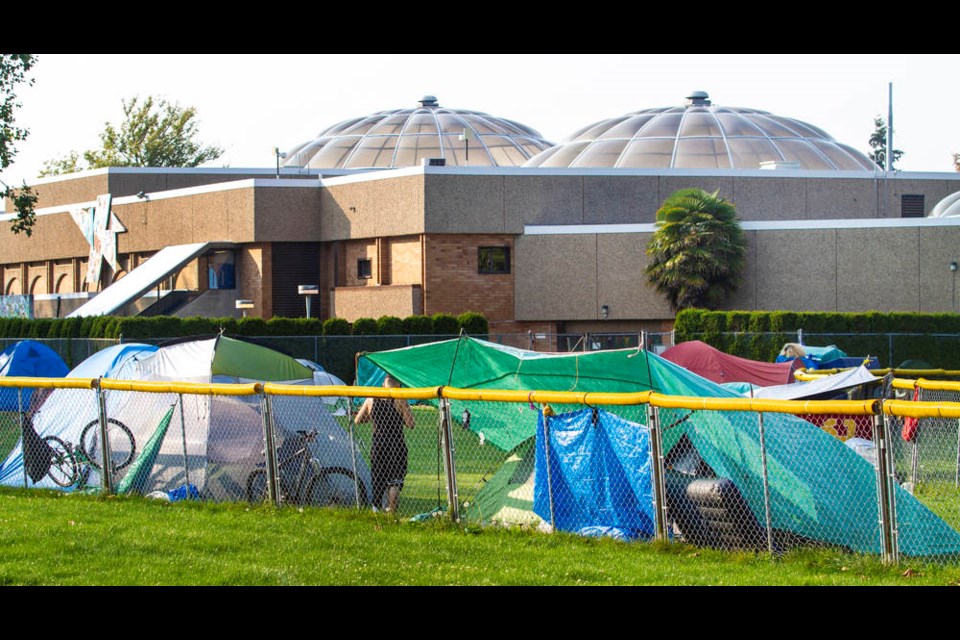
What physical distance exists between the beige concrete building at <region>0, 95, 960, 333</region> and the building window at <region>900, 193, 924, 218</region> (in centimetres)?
8

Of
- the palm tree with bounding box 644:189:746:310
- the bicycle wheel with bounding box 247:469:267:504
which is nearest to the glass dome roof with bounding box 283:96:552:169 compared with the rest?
the palm tree with bounding box 644:189:746:310

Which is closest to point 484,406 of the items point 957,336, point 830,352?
point 830,352

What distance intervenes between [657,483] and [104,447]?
6.92 metres

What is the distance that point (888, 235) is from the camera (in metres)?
39.3

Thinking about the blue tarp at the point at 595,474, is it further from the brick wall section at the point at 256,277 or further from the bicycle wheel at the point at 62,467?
the brick wall section at the point at 256,277

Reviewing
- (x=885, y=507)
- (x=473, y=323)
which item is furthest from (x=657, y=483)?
(x=473, y=323)

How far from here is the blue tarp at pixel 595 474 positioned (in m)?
11.6

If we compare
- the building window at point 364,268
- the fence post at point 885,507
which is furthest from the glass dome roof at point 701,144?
the fence post at point 885,507

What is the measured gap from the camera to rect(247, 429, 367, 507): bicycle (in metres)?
13.7

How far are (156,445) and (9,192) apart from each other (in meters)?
27.3

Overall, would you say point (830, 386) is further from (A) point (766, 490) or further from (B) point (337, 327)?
(B) point (337, 327)

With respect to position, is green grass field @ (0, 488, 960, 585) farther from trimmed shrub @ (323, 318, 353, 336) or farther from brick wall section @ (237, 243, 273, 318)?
brick wall section @ (237, 243, 273, 318)

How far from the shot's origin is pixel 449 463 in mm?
12430

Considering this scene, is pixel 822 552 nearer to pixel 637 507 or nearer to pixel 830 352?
pixel 637 507
